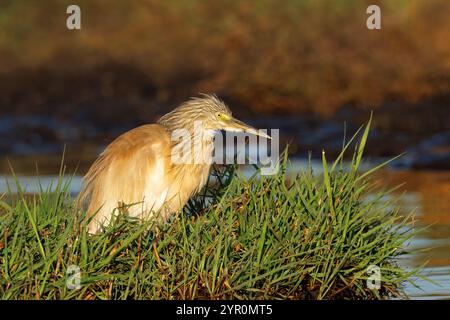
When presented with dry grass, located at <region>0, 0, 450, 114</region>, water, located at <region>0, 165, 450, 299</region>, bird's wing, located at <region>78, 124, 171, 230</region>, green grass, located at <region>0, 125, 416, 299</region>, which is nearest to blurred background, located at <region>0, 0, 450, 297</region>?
dry grass, located at <region>0, 0, 450, 114</region>

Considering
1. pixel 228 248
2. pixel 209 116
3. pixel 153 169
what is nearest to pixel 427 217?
pixel 209 116

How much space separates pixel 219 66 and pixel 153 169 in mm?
11377

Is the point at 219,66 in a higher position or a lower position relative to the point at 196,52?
lower

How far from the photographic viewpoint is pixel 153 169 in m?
8.27

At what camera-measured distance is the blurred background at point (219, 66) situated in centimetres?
1844

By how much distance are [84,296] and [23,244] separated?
1.61 ft

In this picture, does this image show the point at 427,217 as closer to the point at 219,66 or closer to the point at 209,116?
the point at 209,116

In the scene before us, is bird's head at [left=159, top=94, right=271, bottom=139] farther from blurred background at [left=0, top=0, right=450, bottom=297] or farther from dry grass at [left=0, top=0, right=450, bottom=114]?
dry grass at [left=0, top=0, right=450, bottom=114]

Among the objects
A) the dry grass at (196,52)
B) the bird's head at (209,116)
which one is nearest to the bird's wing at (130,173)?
the bird's head at (209,116)

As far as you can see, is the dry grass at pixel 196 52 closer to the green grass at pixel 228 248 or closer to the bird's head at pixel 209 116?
the bird's head at pixel 209 116

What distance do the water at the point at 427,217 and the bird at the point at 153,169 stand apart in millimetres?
384

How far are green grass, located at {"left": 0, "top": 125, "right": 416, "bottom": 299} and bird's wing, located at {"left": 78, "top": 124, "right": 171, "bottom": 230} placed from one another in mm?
332

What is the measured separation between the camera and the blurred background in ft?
60.5

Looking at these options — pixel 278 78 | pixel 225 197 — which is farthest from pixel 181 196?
pixel 278 78
